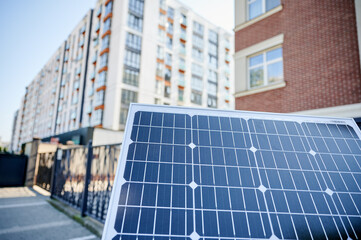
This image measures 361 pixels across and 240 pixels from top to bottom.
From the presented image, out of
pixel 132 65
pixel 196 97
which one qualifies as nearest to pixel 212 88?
pixel 196 97

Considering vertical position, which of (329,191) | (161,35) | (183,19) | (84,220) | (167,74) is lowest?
(84,220)

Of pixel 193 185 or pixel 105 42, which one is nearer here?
pixel 193 185

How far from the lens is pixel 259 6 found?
11531mm

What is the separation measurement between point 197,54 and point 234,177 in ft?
138

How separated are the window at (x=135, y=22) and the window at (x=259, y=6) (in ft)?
74.3

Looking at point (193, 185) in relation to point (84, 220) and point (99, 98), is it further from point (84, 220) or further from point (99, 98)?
point (99, 98)

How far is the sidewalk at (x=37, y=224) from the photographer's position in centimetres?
515

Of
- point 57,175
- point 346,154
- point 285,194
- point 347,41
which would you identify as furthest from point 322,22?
point 57,175

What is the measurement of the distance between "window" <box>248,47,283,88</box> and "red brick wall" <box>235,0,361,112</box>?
427 millimetres

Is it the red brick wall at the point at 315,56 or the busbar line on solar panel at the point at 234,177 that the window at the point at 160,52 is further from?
the busbar line on solar panel at the point at 234,177

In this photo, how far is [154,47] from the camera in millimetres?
33094

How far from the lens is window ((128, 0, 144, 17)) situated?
102 ft

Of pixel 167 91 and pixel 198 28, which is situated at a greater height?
pixel 198 28

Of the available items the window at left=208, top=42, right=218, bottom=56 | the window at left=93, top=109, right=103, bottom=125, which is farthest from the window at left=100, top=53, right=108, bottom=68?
the window at left=208, top=42, right=218, bottom=56
